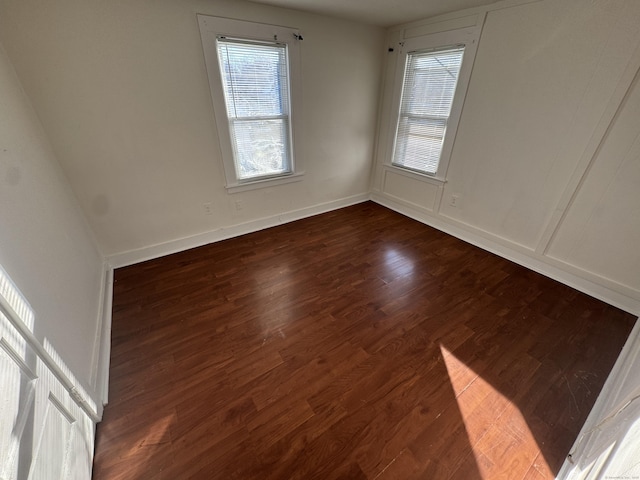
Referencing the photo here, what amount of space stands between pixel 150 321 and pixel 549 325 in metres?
2.80

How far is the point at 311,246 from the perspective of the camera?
8.89 ft

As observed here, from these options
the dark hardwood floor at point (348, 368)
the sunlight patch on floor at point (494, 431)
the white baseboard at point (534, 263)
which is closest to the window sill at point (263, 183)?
the dark hardwood floor at point (348, 368)

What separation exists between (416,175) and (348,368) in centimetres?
252

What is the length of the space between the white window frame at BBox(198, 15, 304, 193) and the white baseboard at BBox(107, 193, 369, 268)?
0.43 metres

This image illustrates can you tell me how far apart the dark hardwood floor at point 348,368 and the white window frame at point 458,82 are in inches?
47.3

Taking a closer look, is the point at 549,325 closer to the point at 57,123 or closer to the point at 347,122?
the point at 347,122

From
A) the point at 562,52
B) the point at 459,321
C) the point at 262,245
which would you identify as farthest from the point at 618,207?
the point at 262,245

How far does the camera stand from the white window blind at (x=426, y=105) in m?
2.60

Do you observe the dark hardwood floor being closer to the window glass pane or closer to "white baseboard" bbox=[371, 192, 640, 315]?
"white baseboard" bbox=[371, 192, 640, 315]

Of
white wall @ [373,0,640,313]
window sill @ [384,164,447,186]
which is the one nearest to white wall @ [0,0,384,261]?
window sill @ [384,164,447,186]

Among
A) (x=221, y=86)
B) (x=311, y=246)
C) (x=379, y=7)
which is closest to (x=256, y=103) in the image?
(x=221, y=86)

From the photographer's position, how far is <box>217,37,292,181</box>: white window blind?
7.47 feet

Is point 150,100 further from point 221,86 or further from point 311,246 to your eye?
point 311,246

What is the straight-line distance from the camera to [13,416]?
0.67 metres
